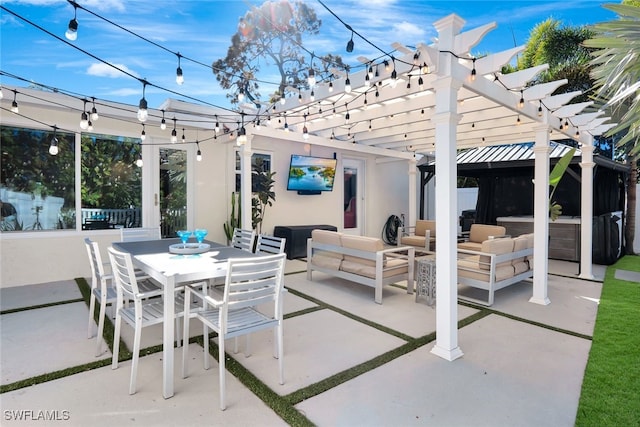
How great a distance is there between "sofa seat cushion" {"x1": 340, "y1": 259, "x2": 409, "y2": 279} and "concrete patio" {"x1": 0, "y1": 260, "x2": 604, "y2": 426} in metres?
0.45

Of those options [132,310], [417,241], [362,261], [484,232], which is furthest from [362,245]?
[484,232]

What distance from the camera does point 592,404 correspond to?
2.10 meters

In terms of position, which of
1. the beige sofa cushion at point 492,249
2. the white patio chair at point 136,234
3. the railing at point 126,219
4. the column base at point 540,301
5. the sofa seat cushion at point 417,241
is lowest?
the column base at point 540,301

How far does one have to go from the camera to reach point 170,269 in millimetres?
2496

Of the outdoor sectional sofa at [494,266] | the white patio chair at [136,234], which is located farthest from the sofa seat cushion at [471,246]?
the white patio chair at [136,234]

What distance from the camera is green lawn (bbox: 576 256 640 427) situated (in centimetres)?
200

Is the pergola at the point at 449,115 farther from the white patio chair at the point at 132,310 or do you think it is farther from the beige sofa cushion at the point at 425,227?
the white patio chair at the point at 132,310

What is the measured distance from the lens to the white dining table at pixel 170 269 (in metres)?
2.17

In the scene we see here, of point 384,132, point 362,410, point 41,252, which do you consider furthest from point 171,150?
point 362,410

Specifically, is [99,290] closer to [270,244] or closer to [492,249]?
[270,244]

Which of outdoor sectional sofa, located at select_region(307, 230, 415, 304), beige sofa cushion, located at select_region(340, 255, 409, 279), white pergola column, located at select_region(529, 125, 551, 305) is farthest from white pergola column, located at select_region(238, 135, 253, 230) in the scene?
white pergola column, located at select_region(529, 125, 551, 305)

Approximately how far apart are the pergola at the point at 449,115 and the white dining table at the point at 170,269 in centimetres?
191

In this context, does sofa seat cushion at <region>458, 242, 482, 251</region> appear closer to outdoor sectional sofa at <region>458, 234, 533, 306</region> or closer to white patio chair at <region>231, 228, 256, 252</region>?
outdoor sectional sofa at <region>458, 234, 533, 306</region>

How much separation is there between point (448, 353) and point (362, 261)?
1.91 m
